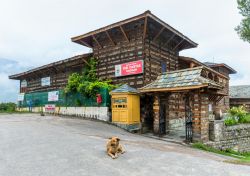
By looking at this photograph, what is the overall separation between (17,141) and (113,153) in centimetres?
425

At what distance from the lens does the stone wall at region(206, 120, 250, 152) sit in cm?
1335

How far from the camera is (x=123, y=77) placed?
1836 centimetres

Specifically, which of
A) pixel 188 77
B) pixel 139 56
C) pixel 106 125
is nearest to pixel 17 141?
pixel 106 125

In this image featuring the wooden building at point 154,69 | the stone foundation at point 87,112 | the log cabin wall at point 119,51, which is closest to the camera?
the wooden building at point 154,69

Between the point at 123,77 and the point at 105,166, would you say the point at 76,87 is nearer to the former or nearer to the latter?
the point at 123,77

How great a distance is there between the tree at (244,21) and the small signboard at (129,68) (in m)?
13.4

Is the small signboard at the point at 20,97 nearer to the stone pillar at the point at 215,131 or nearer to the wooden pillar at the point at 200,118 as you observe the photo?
the wooden pillar at the point at 200,118

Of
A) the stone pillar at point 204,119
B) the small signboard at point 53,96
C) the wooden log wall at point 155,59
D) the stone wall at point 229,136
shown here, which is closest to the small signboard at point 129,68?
the wooden log wall at point 155,59

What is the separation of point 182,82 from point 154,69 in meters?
4.86

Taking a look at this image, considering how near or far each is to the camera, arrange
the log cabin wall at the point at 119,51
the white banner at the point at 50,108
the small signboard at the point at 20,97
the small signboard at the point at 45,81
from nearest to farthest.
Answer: the log cabin wall at the point at 119,51, the white banner at the point at 50,108, the small signboard at the point at 45,81, the small signboard at the point at 20,97

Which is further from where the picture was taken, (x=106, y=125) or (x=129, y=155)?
(x=106, y=125)

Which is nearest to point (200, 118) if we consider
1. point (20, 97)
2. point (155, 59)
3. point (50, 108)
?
point (155, 59)

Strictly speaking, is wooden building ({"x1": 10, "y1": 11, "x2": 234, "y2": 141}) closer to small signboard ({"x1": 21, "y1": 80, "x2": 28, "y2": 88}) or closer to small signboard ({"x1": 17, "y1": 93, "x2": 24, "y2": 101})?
small signboard ({"x1": 17, "y1": 93, "x2": 24, "y2": 101})

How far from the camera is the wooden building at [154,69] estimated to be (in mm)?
13172
